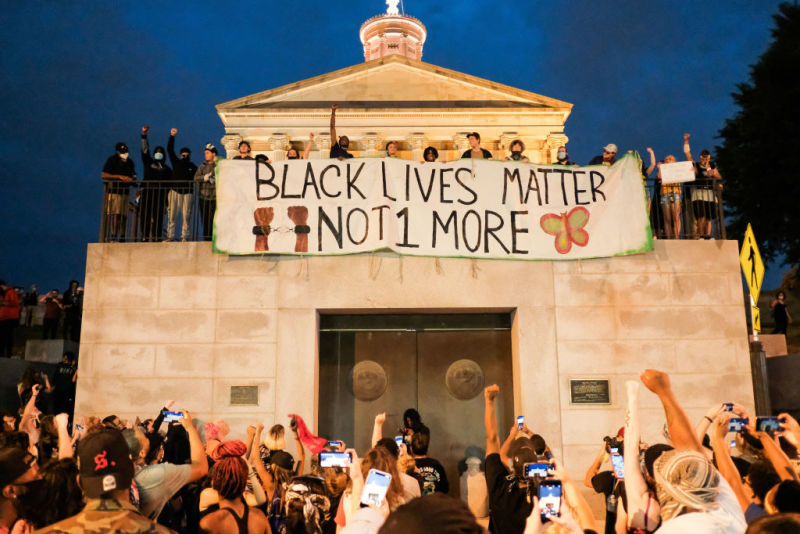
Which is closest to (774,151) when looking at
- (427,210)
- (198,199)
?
(427,210)

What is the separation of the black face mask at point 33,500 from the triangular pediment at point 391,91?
1565 inches

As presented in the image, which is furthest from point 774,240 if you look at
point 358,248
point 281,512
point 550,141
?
point 281,512

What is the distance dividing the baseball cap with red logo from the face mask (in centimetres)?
84

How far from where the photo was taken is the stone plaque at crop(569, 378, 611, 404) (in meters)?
12.3

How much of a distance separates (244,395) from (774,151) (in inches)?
1309

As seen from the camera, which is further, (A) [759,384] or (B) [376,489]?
(A) [759,384]

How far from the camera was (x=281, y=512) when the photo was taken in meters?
6.53

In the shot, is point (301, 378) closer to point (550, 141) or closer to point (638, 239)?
point (638, 239)

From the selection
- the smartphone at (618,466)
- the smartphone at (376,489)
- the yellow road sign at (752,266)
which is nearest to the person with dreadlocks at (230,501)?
→ the smartphone at (376,489)

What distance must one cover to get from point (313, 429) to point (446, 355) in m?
2.91

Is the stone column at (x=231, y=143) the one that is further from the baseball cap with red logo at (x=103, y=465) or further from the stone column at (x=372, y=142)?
the baseball cap with red logo at (x=103, y=465)

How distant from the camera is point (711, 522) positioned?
3.60 meters

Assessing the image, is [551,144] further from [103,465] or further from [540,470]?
[103,465]

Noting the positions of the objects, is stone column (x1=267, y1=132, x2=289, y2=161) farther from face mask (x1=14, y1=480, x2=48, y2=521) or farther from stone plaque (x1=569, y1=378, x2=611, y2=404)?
face mask (x1=14, y1=480, x2=48, y2=521)
